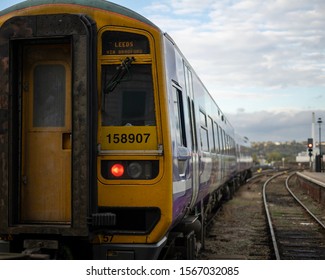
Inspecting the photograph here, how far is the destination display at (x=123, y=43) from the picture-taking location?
5582 millimetres

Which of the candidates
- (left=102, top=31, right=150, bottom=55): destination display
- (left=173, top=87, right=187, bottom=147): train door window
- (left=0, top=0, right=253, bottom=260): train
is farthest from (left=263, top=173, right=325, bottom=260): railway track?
(left=102, top=31, right=150, bottom=55): destination display

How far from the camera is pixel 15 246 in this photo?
5551mm

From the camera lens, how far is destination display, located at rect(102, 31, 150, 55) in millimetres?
5582

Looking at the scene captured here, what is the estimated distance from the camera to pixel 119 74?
18.2 ft

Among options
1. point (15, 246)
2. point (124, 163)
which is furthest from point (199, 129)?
point (15, 246)

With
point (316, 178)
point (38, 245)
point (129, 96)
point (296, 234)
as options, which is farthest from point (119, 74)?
point (316, 178)

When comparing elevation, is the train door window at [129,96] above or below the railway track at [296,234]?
above

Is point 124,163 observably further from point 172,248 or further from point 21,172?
point 172,248

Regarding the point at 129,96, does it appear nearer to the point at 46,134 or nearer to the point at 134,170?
the point at 134,170

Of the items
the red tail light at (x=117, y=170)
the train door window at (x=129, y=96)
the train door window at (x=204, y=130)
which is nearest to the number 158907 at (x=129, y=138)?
the train door window at (x=129, y=96)

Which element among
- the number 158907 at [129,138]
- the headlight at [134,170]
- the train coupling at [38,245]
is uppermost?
the number 158907 at [129,138]

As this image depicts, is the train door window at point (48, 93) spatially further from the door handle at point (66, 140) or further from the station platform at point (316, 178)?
the station platform at point (316, 178)

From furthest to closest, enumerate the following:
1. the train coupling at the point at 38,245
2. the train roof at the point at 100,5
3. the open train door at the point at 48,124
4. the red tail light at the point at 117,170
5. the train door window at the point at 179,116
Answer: the train door window at the point at 179,116, the train roof at the point at 100,5, the red tail light at the point at 117,170, the train coupling at the point at 38,245, the open train door at the point at 48,124

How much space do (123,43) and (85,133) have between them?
102 centimetres
